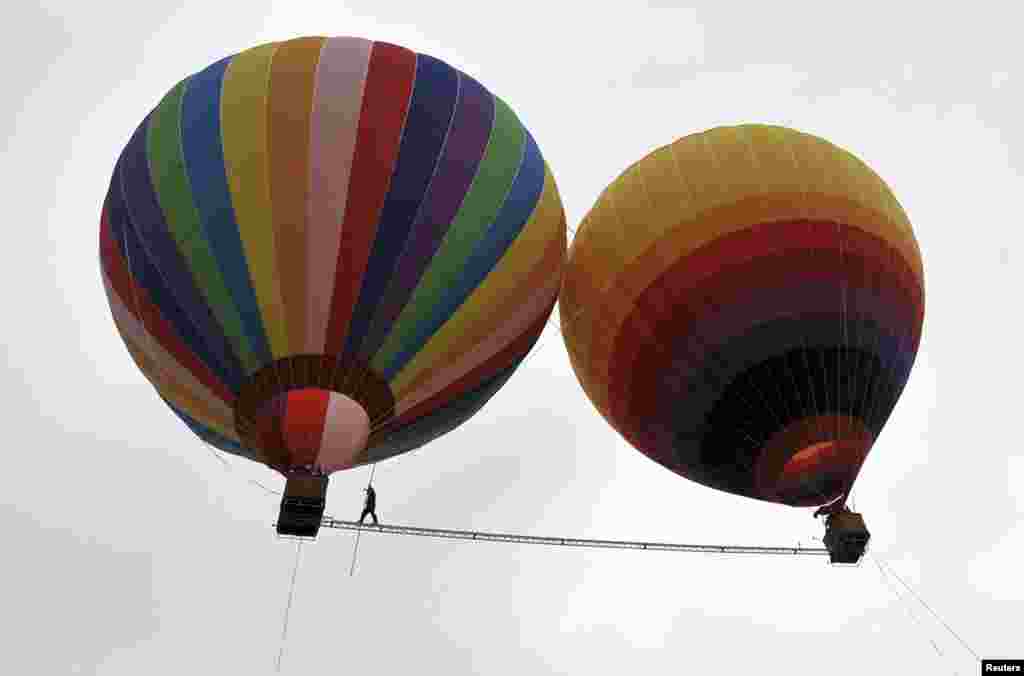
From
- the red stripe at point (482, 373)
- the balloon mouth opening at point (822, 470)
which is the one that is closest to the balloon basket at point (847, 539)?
the balloon mouth opening at point (822, 470)

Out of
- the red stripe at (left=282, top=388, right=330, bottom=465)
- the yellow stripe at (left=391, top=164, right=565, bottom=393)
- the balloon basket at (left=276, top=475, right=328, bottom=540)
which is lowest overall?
the balloon basket at (left=276, top=475, right=328, bottom=540)

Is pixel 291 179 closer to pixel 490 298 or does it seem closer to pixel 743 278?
pixel 490 298

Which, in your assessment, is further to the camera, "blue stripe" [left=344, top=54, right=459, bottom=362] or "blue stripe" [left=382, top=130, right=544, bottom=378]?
"blue stripe" [left=382, top=130, right=544, bottom=378]

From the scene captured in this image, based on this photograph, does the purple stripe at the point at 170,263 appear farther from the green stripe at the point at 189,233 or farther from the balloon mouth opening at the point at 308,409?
the balloon mouth opening at the point at 308,409

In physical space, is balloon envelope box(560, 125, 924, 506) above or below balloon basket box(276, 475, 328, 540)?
above

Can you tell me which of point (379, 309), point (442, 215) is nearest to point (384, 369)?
Answer: point (379, 309)

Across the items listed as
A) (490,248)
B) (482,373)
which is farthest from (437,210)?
(482,373)

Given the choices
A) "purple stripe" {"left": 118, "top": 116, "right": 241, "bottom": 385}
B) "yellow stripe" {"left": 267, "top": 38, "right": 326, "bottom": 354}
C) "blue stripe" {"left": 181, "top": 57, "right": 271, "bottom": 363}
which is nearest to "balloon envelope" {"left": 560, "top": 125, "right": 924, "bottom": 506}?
"yellow stripe" {"left": 267, "top": 38, "right": 326, "bottom": 354}

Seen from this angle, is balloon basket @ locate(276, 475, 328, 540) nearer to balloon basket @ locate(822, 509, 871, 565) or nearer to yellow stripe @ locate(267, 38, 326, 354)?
yellow stripe @ locate(267, 38, 326, 354)

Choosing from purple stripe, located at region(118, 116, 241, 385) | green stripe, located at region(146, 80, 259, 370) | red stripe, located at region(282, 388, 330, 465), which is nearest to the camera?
red stripe, located at region(282, 388, 330, 465)
